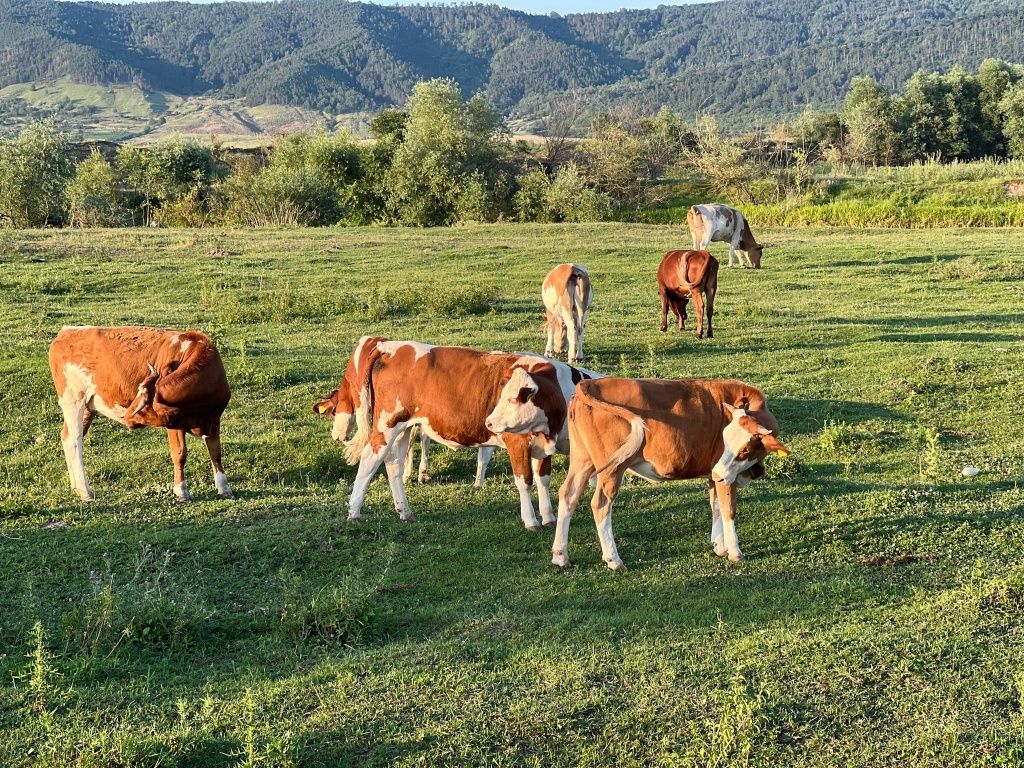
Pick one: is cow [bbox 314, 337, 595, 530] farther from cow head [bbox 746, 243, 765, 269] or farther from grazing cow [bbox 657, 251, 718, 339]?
cow head [bbox 746, 243, 765, 269]

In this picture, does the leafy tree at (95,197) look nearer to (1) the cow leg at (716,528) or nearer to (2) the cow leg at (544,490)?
(2) the cow leg at (544,490)

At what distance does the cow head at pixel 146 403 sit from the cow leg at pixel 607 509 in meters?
5.33

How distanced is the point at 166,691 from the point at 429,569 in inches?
113

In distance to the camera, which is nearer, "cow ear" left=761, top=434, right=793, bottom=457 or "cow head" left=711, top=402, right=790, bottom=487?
"cow ear" left=761, top=434, right=793, bottom=457

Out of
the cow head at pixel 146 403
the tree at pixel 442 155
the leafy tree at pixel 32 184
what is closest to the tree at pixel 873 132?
the tree at pixel 442 155

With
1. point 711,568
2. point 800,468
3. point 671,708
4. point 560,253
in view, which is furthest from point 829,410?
point 560,253

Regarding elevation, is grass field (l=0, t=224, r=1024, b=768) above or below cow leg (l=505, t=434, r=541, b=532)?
below

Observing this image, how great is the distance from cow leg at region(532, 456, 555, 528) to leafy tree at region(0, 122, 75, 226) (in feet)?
131

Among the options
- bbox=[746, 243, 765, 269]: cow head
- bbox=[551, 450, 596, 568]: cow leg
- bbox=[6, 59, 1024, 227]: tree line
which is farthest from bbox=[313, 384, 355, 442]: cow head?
bbox=[6, 59, 1024, 227]: tree line

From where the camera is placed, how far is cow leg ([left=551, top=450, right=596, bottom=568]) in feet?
30.6

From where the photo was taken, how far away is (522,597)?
339 inches

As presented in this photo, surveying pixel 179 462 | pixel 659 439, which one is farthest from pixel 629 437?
pixel 179 462

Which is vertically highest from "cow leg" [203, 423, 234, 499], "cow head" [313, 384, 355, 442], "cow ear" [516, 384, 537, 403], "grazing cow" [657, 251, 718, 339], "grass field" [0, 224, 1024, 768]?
"grazing cow" [657, 251, 718, 339]

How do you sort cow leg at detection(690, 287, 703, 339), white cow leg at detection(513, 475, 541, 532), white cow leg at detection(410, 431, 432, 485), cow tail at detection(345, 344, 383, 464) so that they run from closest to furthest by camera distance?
white cow leg at detection(513, 475, 541, 532) → cow tail at detection(345, 344, 383, 464) → white cow leg at detection(410, 431, 432, 485) → cow leg at detection(690, 287, 703, 339)
